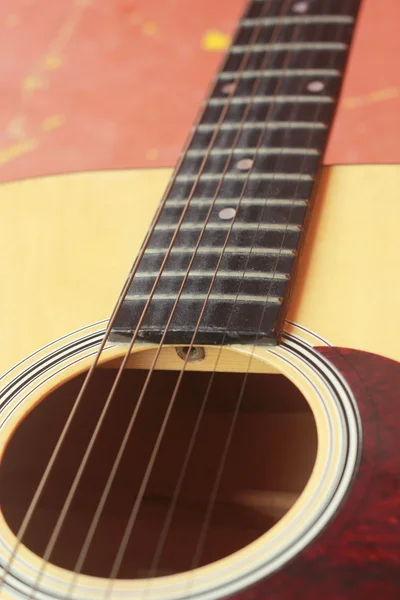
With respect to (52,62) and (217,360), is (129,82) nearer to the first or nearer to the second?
(52,62)

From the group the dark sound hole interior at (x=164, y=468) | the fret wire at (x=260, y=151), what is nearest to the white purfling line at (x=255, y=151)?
→ the fret wire at (x=260, y=151)

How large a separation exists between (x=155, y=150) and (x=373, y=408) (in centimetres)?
79

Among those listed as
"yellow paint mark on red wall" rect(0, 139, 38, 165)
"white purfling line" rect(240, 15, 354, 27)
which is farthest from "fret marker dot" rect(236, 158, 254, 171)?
"yellow paint mark on red wall" rect(0, 139, 38, 165)

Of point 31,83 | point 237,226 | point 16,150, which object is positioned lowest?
point 237,226

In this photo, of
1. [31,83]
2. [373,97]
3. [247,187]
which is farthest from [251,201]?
[31,83]

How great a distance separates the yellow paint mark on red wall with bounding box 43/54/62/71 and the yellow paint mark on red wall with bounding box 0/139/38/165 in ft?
0.65

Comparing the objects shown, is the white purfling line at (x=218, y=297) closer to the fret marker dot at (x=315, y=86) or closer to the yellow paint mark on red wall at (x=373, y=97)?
the fret marker dot at (x=315, y=86)

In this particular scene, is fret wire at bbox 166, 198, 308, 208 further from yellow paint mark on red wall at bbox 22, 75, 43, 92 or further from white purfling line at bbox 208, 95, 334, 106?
yellow paint mark on red wall at bbox 22, 75, 43, 92

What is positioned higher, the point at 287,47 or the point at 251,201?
the point at 287,47

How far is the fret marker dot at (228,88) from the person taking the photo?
83 centimetres

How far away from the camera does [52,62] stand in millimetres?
1427

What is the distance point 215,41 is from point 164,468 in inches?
36.0

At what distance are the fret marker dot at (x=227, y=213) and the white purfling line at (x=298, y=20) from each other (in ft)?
1.08

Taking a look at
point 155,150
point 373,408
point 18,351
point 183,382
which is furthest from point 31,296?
point 155,150
